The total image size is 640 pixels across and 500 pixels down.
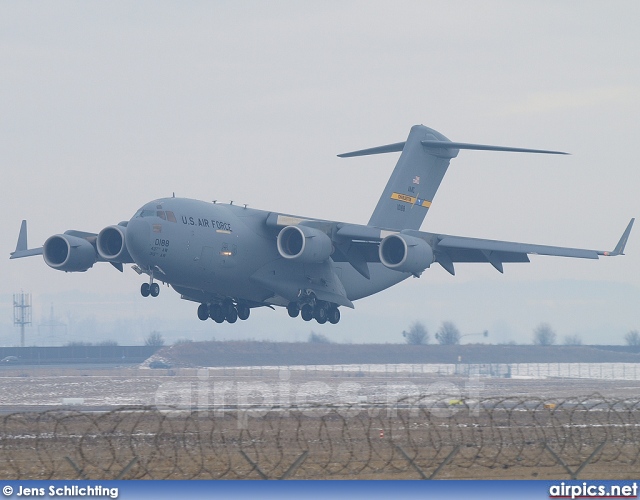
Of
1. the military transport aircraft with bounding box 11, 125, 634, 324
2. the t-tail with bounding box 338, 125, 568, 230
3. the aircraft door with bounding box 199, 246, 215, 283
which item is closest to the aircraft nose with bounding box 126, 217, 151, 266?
the military transport aircraft with bounding box 11, 125, 634, 324

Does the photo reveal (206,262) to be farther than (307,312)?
No

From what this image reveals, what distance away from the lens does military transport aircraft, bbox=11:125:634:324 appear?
24.7 meters

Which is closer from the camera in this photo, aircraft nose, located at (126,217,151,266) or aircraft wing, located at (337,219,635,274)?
aircraft nose, located at (126,217,151,266)

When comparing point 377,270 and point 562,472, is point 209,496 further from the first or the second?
point 377,270

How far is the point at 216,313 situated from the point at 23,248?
227 inches

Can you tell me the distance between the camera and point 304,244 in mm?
25828

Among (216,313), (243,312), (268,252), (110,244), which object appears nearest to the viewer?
(110,244)

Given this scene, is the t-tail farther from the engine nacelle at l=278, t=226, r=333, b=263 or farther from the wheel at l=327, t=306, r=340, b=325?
the engine nacelle at l=278, t=226, r=333, b=263

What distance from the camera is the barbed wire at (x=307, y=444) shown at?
14695 millimetres

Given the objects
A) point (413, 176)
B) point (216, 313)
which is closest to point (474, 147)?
point (413, 176)

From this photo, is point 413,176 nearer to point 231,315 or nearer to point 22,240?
point 231,315

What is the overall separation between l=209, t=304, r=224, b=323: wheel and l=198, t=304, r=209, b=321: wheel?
12 cm

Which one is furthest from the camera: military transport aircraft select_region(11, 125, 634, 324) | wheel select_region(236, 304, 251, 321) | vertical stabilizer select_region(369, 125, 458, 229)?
vertical stabilizer select_region(369, 125, 458, 229)

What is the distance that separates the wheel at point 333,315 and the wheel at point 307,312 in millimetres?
561
